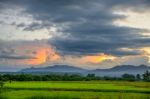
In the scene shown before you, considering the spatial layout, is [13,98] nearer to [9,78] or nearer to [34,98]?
[34,98]

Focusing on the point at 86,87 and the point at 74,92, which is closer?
the point at 74,92

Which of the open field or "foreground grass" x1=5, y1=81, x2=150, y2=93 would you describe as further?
"foreground grass" x1=5, y1=81, x2=150, y2=93

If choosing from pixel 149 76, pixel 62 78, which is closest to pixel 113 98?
pixel 62 78

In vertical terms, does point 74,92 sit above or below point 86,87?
below

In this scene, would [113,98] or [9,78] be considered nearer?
[113,98]

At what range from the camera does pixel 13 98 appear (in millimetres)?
32781

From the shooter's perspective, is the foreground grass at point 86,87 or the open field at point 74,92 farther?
the foreground grass at point 86,87

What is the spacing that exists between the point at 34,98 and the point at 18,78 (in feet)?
174

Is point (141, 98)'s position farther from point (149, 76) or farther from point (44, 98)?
point (149, 76)

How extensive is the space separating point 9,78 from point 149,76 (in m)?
45.0

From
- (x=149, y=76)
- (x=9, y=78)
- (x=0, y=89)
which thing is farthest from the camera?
(x=149, y=76)

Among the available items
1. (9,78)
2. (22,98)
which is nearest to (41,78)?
(9,78)

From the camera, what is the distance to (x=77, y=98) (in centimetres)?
3291

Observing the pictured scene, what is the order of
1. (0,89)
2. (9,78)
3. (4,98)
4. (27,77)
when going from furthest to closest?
(27,77) < (9,78) < (0,89) < (4,98)
